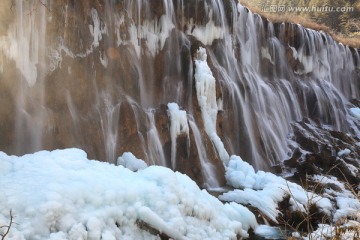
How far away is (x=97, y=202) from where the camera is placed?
4.93m

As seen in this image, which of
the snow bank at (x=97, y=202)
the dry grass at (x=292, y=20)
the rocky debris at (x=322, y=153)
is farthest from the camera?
the dry grass at (x=292, y=20)

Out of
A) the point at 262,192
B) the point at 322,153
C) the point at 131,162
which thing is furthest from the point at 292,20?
the point at 131,162

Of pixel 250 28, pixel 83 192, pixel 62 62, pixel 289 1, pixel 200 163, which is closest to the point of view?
pixel 83 192

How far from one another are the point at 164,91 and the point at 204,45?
2.78 meters

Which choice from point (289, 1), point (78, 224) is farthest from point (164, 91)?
point (289, 1)

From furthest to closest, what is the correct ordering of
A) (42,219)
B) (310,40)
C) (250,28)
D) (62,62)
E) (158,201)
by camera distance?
(310,40) → (250,28) → (62,62) → (158,201) → (42,219)

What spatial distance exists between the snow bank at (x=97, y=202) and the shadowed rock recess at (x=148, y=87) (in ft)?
7.60

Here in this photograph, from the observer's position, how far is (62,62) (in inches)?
332

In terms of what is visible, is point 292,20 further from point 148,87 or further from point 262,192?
point 262,192

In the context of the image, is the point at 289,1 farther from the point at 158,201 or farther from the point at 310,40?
the point at 158,201

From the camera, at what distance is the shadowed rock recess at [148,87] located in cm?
772

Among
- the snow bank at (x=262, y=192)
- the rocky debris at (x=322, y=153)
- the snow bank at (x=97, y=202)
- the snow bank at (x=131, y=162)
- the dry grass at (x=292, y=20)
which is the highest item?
the dry grass at (x=292, y=20)

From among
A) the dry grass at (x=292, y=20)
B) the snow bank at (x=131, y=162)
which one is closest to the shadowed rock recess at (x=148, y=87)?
the snow bank at (x=131, y=162)

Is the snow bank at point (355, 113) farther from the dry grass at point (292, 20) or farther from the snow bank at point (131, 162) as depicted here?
the snow bank at point (131, 162)
